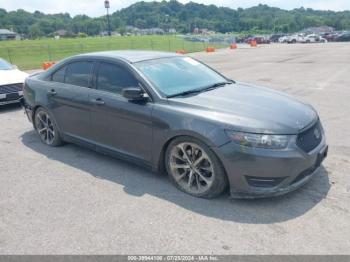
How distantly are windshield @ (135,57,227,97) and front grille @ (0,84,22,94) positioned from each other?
17.6 ft

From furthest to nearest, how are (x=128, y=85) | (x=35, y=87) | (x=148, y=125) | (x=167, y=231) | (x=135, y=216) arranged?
(x=35, y=87) → (x=128, y=85) → (x=148, y=125) → (x=135, y=216) → (x=167, y=231)

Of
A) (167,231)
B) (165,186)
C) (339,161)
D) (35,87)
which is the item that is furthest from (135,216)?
(35,87)

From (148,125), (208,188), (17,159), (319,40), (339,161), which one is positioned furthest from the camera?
(319,40)

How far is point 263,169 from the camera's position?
11.6 feet

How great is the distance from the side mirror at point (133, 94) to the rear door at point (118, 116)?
94 millimetres

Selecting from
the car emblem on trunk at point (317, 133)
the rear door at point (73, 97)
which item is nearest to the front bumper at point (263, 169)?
the car emblem on trunk at point (317, 133)

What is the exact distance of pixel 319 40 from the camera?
197ft

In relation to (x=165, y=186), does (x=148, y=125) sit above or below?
above

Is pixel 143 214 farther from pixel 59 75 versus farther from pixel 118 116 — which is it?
pixel 59 75

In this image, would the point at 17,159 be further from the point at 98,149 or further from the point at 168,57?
the point at 168,57

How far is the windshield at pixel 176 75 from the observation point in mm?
4457

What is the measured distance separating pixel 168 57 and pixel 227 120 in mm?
1775

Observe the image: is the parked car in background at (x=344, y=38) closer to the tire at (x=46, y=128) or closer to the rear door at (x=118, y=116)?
the tire at (x=46, y=128)

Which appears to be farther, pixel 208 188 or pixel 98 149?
pixel 98 149
